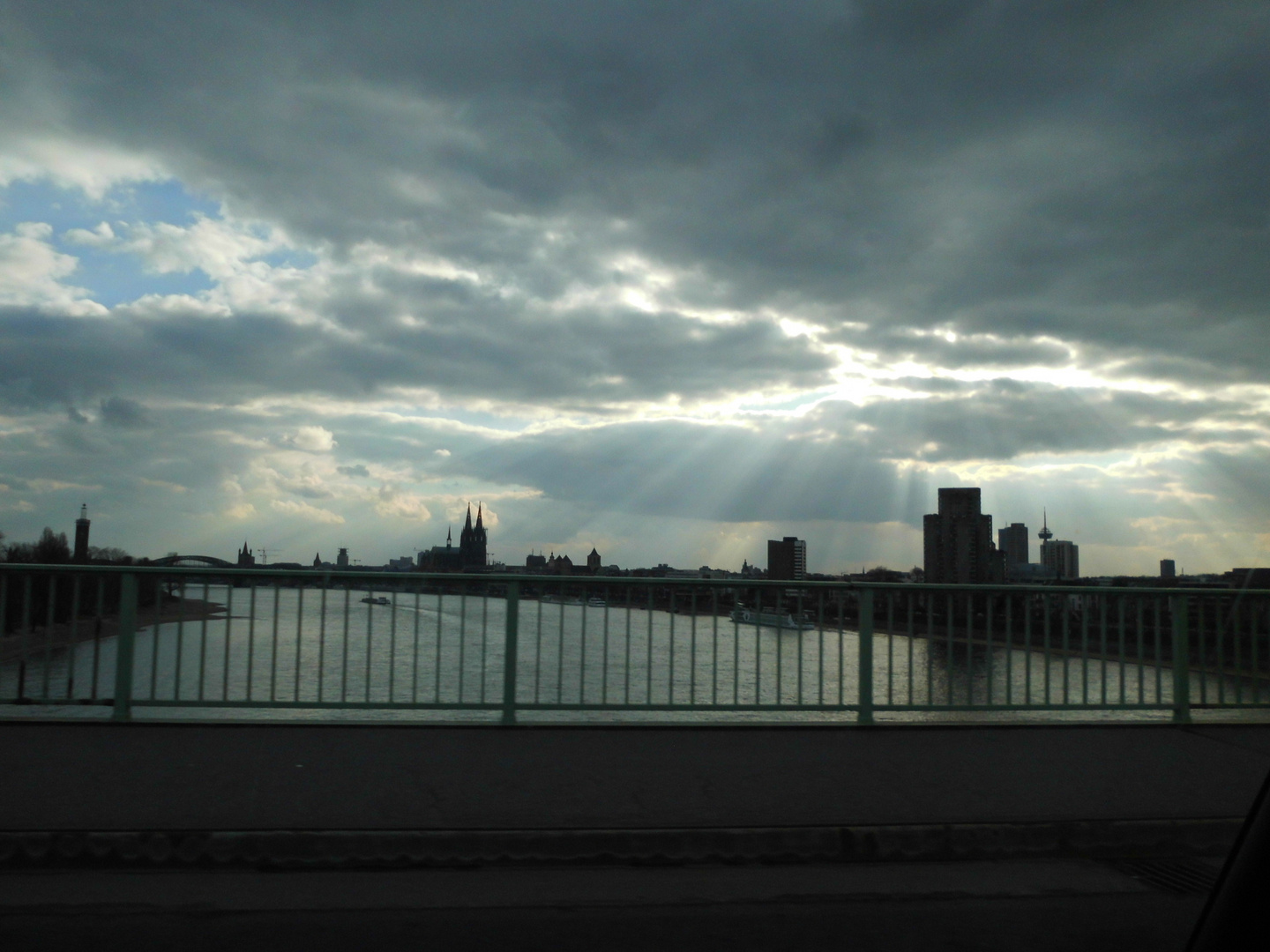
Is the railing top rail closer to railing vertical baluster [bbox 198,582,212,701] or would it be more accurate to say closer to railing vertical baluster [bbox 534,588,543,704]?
railing vertical baluster [bbox 198,582,212,701]

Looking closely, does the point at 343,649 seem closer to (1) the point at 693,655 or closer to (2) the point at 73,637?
(2) the point at 73,637

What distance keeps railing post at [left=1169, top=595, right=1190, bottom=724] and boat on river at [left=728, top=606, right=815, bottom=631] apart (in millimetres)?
3406

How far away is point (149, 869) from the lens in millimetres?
4363

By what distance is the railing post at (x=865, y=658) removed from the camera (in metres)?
7.44

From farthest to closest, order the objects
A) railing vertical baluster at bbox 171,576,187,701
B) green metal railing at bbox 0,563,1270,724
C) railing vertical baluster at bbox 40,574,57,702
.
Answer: green metal railing at bbox 0,563,1270,724
railing vertical baluster at bbox 171,576,187,701
railing vertical baluster at bbox 40,574,57,702

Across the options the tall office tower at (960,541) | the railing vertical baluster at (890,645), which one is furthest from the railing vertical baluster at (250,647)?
the tall office tower at (960,541)

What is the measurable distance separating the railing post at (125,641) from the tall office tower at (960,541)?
41.1ft

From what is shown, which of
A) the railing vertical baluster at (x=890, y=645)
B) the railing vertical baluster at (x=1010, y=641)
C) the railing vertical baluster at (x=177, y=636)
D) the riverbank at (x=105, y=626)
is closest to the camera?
the railing vertical baluster at (x=177, y=636)

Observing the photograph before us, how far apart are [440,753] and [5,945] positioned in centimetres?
307

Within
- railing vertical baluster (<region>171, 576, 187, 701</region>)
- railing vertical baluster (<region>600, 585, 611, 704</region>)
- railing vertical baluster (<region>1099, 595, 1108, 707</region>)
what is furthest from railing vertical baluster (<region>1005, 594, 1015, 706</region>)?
railing vertical baluster (<region>171, 576, 187, 701</region>)

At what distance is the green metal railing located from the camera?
7.00 meters

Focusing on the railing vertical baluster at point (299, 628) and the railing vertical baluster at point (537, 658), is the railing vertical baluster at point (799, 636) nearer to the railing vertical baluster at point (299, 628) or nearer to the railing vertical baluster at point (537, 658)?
the railing vertical baluster at point (537, 658)

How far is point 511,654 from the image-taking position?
7.04 meters

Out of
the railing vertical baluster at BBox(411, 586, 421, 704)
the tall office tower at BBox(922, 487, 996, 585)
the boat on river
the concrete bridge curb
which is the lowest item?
the concrete bridge curb
